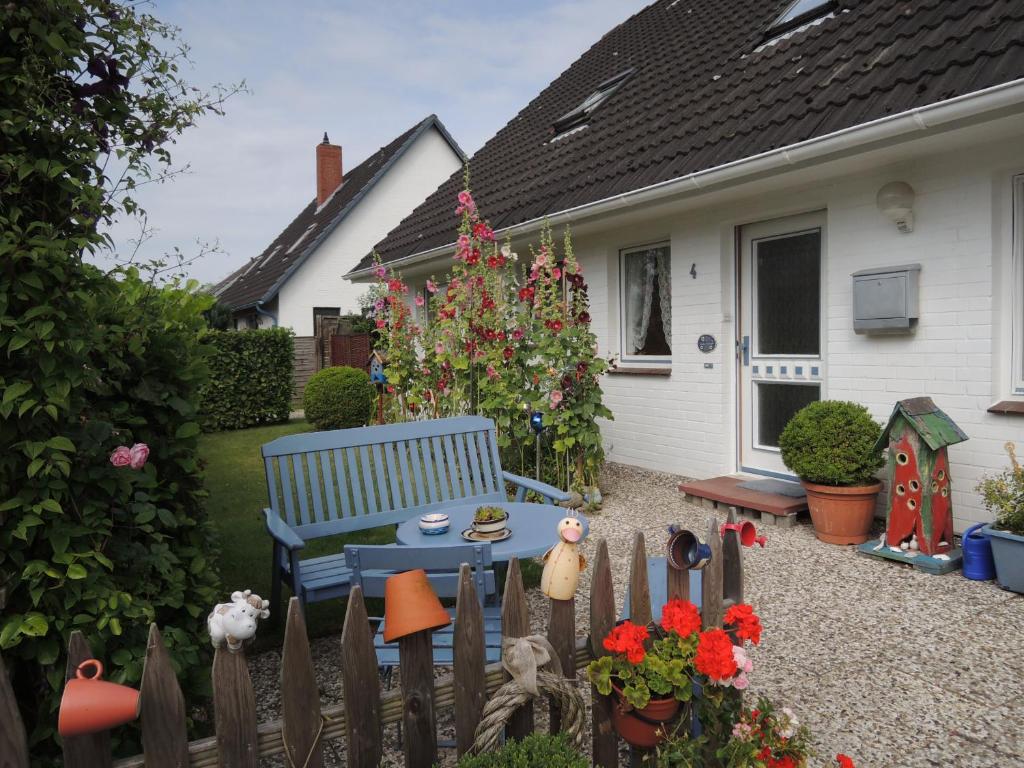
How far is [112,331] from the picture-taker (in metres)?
2.07

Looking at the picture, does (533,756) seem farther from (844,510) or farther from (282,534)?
(844,510)

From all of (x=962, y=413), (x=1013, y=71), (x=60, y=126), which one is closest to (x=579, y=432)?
(x=962, y=413)

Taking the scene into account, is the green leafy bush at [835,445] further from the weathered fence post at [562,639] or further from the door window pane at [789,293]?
the weathered fence post at [562,639]

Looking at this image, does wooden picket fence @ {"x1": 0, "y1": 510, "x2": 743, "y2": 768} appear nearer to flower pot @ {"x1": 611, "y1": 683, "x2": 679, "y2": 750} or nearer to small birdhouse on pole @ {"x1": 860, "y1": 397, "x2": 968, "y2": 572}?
flower pot @ {"x1": 611, "y1": 683, "x2": 679, "y2": 750}

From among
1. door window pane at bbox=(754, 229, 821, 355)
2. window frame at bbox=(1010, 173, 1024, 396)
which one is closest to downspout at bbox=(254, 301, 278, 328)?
door window pane at bbox=(754, 229, 821, 355)

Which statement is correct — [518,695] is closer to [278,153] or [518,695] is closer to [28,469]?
[28,469]

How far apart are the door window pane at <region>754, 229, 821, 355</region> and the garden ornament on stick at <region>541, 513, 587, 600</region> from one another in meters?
4.24

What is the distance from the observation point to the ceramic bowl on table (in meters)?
3.32

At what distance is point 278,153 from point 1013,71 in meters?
21.3

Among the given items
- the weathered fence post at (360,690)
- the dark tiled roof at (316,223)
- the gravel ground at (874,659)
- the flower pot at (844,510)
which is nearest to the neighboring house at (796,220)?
the flower pot at (844,510)

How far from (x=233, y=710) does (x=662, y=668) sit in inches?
42.3

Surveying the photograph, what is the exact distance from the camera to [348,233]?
62.8 ft

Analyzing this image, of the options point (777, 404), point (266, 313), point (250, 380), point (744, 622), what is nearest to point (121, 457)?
point (744, 622)

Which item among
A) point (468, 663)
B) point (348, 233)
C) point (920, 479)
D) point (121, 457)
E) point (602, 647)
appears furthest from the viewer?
point (348, 233)
